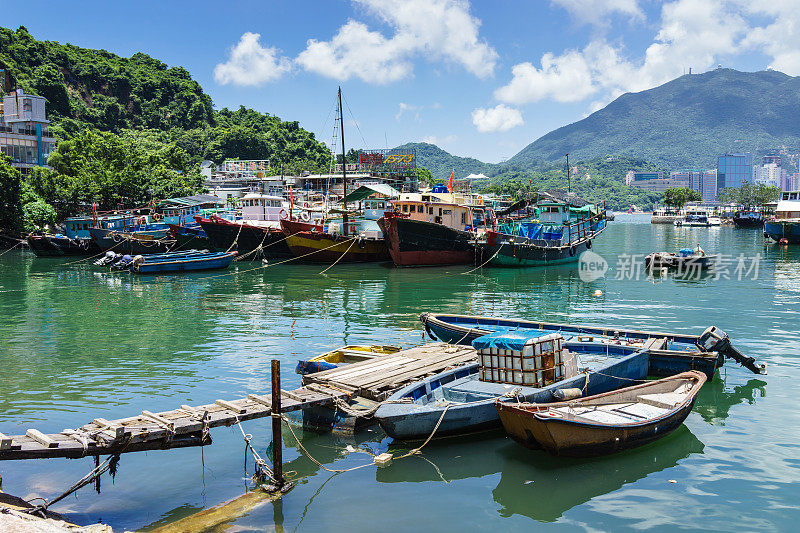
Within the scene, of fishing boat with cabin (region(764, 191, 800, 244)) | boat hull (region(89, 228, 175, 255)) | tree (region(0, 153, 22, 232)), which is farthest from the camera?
fishing boat with cabin (region(764, 191, 800, 244))

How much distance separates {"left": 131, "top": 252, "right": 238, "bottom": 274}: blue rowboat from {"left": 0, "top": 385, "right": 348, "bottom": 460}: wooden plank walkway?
108ft

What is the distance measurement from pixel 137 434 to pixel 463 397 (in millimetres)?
6355

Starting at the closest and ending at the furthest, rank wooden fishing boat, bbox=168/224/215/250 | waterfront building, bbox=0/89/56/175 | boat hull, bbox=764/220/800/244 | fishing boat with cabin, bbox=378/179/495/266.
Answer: fishing boat with cabin, bbox=378/179/495/266 < wooden fishing boat, bbox=168/224/215/250 < boat hull, bbox=764/220/800/244 < waterfront building, bbox=0/89/56/175

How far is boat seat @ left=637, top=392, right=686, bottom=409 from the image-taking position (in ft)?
41.4

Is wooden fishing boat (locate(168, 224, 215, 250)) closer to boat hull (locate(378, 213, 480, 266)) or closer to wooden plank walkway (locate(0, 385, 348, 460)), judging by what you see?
boat hull (locate(378, 213, 480, 266))

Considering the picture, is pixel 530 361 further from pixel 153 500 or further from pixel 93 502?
pixel 93 502

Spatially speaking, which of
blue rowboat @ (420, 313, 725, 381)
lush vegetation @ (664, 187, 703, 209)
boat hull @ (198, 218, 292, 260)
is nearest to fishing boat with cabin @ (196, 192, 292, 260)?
boat hull @ (198, 218, 292, 260)

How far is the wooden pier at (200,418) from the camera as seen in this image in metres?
8.95

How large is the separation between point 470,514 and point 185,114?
424ft

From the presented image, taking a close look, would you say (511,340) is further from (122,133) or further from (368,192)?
(122,133)

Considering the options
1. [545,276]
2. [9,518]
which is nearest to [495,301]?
[545,276]

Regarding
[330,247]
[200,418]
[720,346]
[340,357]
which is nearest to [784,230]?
[330,247]

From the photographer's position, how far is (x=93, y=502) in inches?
395

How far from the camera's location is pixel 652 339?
17.0 m
